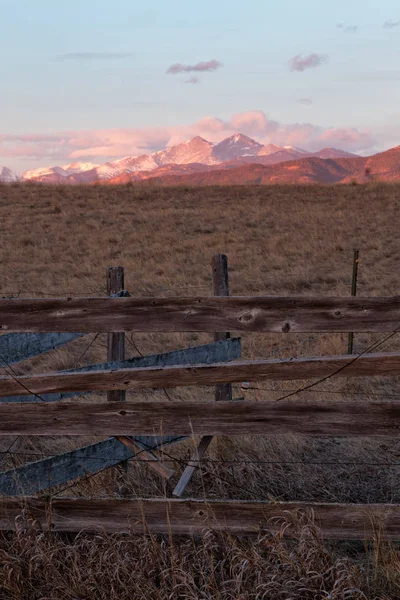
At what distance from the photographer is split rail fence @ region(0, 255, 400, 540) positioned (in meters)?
3.87

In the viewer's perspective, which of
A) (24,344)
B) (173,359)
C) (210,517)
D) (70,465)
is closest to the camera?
(210,517)

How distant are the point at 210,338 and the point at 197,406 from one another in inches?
411

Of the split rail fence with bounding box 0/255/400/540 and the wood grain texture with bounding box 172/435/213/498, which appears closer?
the split rail fence with bounding box 0/255/400/540

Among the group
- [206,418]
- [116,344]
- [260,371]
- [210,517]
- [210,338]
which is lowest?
[210,338]

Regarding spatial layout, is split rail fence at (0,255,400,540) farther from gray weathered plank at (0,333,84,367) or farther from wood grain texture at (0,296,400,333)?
gray weathered plank at (0,333,84,367)

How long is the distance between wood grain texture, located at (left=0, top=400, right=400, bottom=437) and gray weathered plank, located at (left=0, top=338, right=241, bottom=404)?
1.19m

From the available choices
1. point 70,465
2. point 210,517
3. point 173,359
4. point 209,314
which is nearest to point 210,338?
point 173,359

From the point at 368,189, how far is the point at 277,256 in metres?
15.3

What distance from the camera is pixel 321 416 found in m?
3.89

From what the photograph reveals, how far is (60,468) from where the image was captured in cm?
476

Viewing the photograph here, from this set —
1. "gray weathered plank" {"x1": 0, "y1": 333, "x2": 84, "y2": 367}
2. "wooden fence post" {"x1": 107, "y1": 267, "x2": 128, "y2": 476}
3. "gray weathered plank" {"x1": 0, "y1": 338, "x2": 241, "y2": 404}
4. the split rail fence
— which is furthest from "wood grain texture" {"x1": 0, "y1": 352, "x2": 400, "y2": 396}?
"gray weathered plank" {"x1": 0, "y1": 333, "x2": 84, "y2": 367}

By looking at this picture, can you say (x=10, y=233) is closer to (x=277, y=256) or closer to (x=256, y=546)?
(x=277, y=256)

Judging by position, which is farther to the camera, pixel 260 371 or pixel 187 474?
pixel 187 474

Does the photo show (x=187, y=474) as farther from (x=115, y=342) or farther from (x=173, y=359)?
(x=115, y=342)
